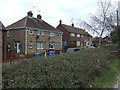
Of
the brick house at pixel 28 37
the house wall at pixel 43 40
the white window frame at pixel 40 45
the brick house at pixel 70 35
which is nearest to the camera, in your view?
the brick house at pixel 28 37

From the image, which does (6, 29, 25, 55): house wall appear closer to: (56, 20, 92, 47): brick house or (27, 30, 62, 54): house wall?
(27, 30, 62, 54): house wall

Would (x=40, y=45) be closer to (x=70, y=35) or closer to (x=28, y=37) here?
(x=28, y=37)

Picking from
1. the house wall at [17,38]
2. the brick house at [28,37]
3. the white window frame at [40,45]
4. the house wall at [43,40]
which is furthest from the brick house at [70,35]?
the house wall at [17,38]

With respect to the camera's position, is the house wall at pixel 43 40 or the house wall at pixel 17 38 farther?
the house wall at pixel 43 40

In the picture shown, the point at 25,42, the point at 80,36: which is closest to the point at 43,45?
the point at 25,42

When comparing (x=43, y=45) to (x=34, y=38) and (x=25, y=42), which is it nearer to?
(x=34, y=38)

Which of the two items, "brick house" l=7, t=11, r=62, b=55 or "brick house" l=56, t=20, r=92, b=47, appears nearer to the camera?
"brick house" l=7, t=11, r=62, b=55

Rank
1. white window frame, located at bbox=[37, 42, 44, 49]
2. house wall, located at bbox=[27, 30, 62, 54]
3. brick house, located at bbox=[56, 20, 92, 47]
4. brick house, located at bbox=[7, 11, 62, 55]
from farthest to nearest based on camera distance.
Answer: brick house, located at bbox=[56, 20, 92, 47], white window frame, located at bbox=[37, 42, 44, 49], house wall, located at bbox=[27, 30, 62, 54], brick house, located at bbox=[7, 11, 62, 55]

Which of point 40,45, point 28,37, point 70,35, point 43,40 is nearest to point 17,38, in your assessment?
point 28,37

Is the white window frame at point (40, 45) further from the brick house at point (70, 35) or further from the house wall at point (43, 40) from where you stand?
the brick house at point (70, 35)

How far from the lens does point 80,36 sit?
4988 centimetres

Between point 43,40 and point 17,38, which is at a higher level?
point 17,38

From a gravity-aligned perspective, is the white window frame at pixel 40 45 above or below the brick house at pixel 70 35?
below

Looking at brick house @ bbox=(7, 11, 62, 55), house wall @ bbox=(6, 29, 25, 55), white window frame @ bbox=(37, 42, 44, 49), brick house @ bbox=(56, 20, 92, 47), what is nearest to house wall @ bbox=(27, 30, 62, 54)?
brick house @ bbox=(7, 11, 62, 55)
